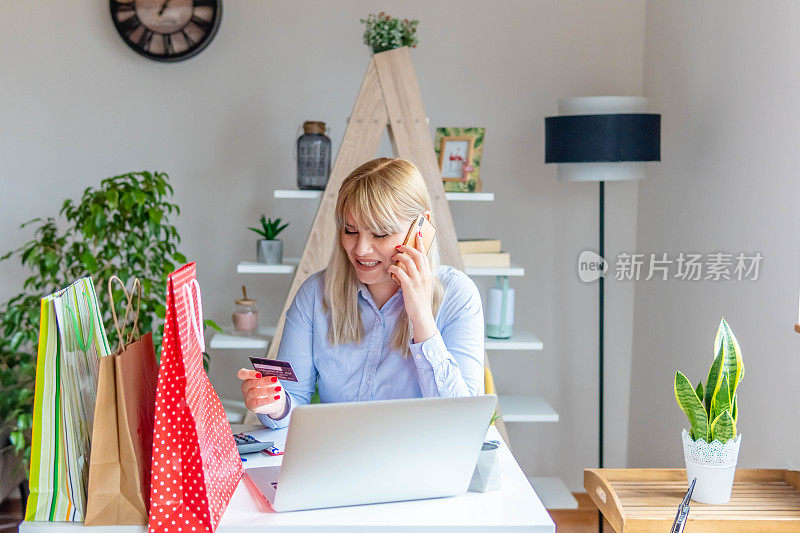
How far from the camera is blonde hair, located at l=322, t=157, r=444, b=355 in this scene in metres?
1.71

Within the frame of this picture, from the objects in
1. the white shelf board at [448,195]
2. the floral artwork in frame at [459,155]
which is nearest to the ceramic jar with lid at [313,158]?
the white shelf board at [448,195]

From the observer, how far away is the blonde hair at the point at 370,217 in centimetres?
171

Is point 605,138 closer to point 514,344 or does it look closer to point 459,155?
point 459,155

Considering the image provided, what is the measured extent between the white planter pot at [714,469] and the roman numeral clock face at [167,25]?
234cm

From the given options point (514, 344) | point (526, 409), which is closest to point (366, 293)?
point (514, 344)

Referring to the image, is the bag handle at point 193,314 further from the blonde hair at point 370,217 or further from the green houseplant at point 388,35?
the green houseplant at point 388,35

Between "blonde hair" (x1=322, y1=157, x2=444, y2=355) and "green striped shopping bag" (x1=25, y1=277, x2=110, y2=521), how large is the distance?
64 centimetres

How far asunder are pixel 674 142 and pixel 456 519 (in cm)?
209

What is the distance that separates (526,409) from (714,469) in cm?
142

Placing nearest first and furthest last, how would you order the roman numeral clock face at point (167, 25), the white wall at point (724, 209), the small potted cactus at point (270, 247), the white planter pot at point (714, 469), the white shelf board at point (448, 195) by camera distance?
the white planter pot at point (714, 469), the white wall at point (724, 209), the white shelf board at point (448, 195), the small potted cactus at point (270, 247), the roman numeral clock face at point (167, 25)

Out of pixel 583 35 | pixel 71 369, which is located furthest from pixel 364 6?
pixel 71 369

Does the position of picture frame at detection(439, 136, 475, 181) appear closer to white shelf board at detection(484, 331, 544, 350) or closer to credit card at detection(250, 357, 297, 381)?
white shelf board at detection(484, 331, 544, 350)

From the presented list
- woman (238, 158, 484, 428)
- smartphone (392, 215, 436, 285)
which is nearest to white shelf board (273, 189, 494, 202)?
woman (238, 158, 484, 428)

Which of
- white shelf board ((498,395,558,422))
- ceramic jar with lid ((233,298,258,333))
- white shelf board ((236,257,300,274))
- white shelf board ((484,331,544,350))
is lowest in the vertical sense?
white shelf board ((498,395,558,422))
